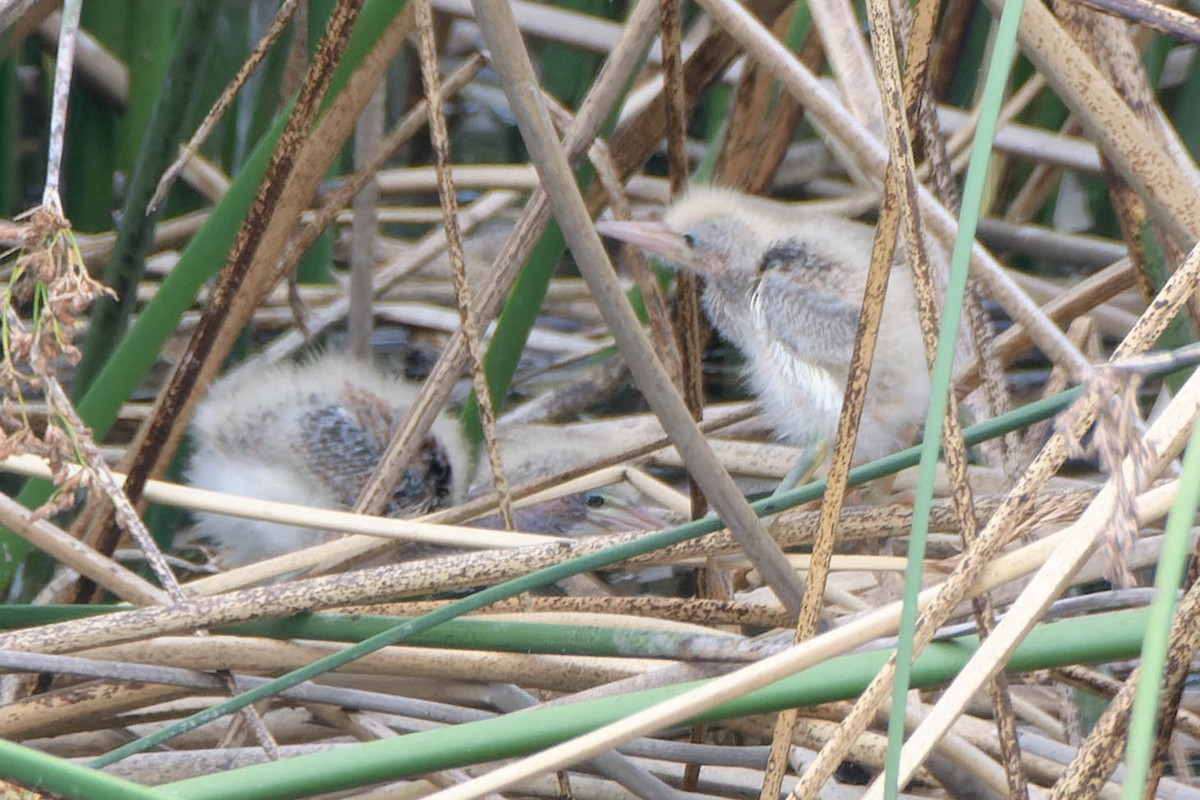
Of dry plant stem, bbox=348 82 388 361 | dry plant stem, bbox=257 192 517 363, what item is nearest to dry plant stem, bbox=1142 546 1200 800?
dry plant stem, bbox=348 82 388 361

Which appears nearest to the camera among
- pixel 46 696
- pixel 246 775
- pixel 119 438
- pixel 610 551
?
pixel 246 775

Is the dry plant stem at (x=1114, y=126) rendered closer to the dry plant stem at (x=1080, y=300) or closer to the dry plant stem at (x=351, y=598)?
the dry plant stem at (x=351, y=598)

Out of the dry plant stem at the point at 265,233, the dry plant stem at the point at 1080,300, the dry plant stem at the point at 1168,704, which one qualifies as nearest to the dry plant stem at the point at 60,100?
the dry plant stem at the point at 265,233

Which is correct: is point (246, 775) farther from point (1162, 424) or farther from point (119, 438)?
point (119, 438)

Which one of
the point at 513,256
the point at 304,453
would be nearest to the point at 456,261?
the point at 513,256

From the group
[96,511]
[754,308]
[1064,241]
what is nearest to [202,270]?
[96,511]

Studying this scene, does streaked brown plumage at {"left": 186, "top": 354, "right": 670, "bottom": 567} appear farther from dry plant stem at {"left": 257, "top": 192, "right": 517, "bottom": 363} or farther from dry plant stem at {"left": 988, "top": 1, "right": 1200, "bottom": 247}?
dry plant stem at {"left": 988, "top": 1, "right": 1200, "bottom": 247}

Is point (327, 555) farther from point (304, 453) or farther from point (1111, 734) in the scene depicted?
point (1111, 734)
